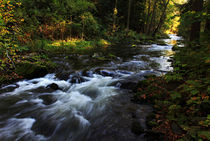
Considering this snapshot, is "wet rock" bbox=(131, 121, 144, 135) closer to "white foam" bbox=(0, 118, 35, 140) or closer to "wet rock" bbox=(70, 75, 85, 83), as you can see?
"white foam" bbox=(0, 118, 35, 140)

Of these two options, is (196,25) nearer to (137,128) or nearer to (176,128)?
(176,128)

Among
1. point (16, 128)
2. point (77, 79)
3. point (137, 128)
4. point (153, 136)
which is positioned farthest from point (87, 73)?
point (153, 136)

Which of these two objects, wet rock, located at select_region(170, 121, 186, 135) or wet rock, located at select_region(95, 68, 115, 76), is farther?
wet rock, located at select_region(95, 68, 115, 76)

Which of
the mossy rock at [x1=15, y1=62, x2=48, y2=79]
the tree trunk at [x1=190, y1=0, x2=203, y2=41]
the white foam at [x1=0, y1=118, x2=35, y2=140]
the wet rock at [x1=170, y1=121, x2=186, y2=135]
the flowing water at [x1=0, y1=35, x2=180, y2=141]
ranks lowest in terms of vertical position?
the white foam at [x1=0, y1=118, x2=35, y2=140]

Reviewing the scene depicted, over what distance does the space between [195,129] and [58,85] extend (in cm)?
505

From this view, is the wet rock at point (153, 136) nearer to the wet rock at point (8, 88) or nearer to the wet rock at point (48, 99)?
the wet rock at point (48, 99)

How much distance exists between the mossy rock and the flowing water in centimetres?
28

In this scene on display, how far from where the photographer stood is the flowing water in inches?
126

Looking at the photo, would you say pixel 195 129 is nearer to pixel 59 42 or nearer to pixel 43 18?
pixel 59 42

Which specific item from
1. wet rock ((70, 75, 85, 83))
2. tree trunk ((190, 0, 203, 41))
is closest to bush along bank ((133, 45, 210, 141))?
wet rock ((70, 75, 85, 83))

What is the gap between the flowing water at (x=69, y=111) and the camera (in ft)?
10.5

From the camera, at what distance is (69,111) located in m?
4.25

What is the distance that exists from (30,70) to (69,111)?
11.1ft

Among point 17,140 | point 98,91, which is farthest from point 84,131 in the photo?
point 98,91
